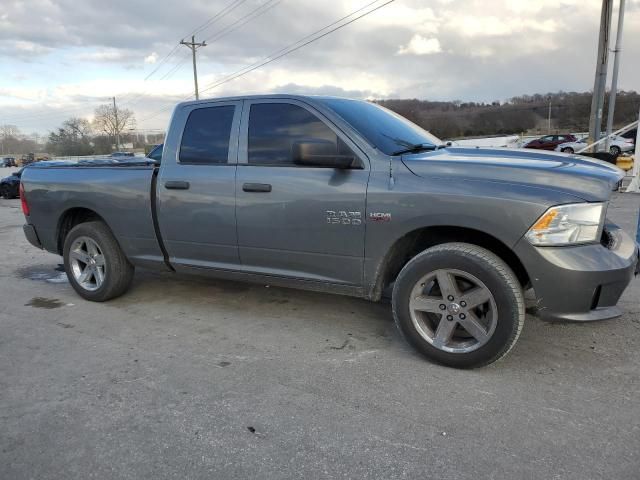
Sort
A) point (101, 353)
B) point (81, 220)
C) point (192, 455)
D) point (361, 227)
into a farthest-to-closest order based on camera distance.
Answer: point (81, 220) → point (101, 353) → point (361, 227) → point (192, 455)

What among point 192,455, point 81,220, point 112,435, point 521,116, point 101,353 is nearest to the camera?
point 192,455

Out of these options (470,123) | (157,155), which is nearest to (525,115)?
(470,123)

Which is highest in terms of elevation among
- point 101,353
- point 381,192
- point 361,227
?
point 381,192

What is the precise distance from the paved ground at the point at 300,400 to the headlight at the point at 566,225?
35.9 inches

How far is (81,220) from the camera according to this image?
5164 mm

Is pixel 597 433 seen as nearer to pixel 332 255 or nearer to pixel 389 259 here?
pixel 389 259

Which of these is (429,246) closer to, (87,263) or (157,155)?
(157,155)

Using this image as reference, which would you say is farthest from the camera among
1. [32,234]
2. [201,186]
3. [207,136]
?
[32,234]

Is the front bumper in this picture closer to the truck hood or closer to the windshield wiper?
the truck hood

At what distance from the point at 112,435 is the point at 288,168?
2.11 m

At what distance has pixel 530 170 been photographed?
3.04m

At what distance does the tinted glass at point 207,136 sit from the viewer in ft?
13.4

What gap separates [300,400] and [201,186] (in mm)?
1995

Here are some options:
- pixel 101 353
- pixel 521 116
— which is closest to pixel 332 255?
pixel 101 353
